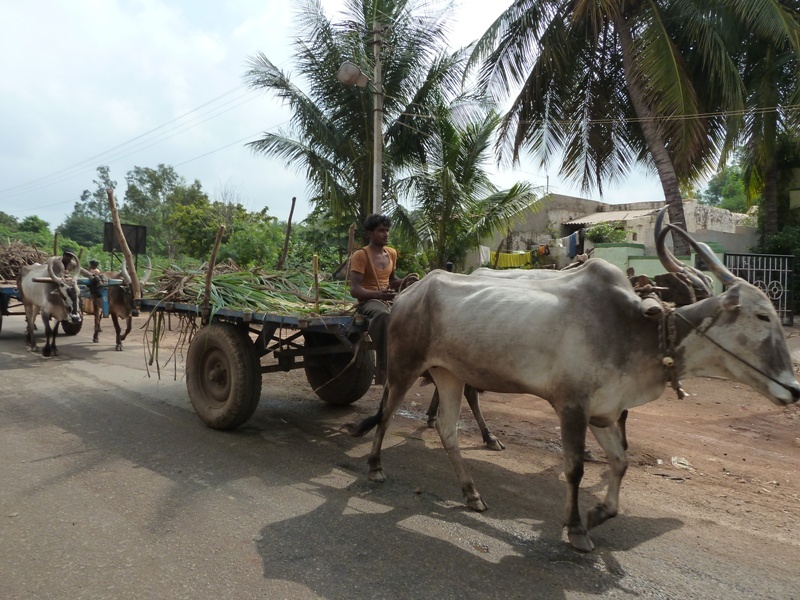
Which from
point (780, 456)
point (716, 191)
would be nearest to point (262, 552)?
point (780, 456)

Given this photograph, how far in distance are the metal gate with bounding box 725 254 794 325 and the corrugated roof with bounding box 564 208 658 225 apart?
10.7 meters

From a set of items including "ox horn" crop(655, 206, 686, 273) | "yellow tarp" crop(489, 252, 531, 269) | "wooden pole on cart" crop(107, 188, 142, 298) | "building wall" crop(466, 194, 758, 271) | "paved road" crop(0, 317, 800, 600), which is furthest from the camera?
"building wall" crop(466, 194, 758, 271)

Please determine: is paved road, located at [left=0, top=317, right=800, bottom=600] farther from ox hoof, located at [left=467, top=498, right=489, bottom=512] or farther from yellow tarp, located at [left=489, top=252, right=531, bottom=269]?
yellow tarp, located at [left=489, top=252, right=531, bottom=269]

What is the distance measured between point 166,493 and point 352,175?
11.6 meters

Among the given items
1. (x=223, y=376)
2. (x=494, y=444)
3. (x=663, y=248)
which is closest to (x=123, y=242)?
(x=223, y=376)

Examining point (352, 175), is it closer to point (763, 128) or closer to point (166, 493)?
point (763, 128)

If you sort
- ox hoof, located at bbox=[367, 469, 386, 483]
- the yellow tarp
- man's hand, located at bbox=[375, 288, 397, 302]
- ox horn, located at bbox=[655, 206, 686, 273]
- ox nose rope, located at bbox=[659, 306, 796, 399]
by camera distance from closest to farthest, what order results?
1. ox nose rope, located at bbox=[659, 306, 796, 399]
2. ox horn, located at bbox=[655, 206, 686, 273]
3. ox hoof, located at bbox=[367, 469, 386, 483]
4. man's hand, located at bbox=[375, 288, 397, 302]
5. the yellow tarp

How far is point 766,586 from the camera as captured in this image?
322 cm

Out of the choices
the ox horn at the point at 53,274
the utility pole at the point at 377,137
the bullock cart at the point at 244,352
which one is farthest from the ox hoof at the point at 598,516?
the ox horn at the point at 53,274

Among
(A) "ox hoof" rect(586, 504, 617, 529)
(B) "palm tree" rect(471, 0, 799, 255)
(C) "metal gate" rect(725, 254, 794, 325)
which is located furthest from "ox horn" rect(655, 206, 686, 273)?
(C) "metal gate" rect(725, 254, 794, 325)

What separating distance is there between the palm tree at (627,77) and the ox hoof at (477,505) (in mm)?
8724

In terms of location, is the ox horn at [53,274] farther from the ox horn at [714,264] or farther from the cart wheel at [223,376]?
the ox horn at [714,264]

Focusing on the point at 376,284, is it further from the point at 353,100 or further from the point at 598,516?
the point at 353,100

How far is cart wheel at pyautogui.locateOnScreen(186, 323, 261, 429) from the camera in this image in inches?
221
